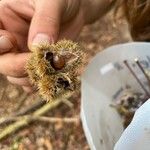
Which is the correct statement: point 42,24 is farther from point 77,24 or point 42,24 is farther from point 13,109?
point 13,109

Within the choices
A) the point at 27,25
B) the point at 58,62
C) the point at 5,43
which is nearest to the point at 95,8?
the point at 27,25

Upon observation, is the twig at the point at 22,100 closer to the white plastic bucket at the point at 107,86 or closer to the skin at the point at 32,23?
the skin at the point at 32,23

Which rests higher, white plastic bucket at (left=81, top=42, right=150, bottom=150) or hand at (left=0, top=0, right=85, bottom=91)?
hand at (left=0, top=0, right=85, bottom=91)

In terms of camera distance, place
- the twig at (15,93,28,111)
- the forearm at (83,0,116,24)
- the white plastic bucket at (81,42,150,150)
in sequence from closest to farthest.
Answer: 1. the white plastic bucket at (81,42,150,150)
2. the forearm at (83,0,116,24)
3. the twig at (15,93,28,111)

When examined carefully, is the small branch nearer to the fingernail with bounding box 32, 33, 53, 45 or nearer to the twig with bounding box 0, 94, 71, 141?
the twig with bounding box 0, 94, 71, 141

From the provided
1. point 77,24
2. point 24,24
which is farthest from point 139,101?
point 24,24

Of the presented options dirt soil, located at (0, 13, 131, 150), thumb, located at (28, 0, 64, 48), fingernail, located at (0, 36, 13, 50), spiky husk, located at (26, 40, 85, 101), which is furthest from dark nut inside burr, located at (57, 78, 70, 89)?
dirt soil, located at (0, 13, 131, 150)
